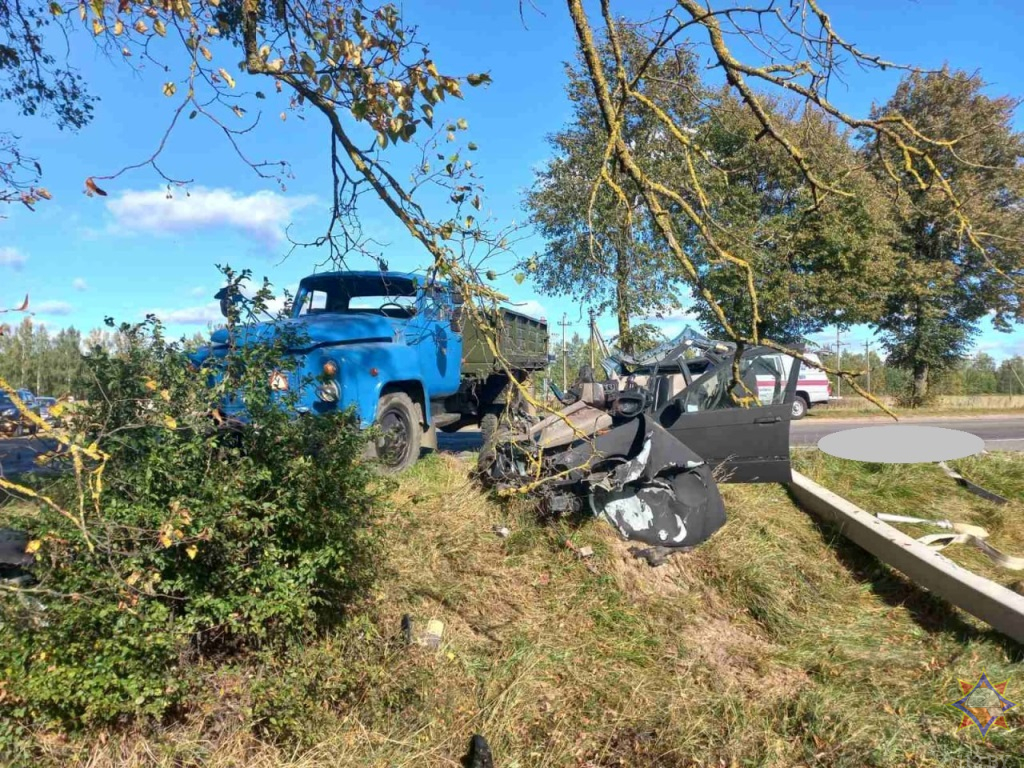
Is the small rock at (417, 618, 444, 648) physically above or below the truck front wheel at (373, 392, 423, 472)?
below

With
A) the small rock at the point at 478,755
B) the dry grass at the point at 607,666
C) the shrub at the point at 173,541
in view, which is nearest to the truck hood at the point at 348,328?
the dry grass at the point at 607,666

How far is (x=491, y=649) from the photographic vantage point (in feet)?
13.1

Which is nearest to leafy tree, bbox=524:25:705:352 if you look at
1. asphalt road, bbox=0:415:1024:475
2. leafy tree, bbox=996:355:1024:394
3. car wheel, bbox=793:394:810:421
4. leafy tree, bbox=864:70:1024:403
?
asphalt road, bbox=0:415:1024:475

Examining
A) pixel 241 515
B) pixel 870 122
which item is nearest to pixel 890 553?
pixel 870 122

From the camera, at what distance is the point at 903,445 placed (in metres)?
5.66

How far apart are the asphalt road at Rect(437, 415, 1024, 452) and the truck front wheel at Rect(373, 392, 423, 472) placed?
3259 mm

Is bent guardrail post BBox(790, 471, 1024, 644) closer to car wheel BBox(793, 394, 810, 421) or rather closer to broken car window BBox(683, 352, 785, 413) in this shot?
broken car window BBox(683, 352, 785, 413)

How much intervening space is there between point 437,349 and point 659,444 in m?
3.33

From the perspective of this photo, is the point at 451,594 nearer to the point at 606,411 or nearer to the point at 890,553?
the point at 606,411

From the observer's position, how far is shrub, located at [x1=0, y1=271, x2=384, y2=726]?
8.80 ft

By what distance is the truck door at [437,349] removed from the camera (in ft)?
24.0

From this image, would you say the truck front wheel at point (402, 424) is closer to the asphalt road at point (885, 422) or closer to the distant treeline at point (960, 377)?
the asphalt road at point (885, 422)

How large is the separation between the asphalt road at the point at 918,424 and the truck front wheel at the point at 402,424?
3.26 metres

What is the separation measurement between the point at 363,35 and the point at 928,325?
23480mm
